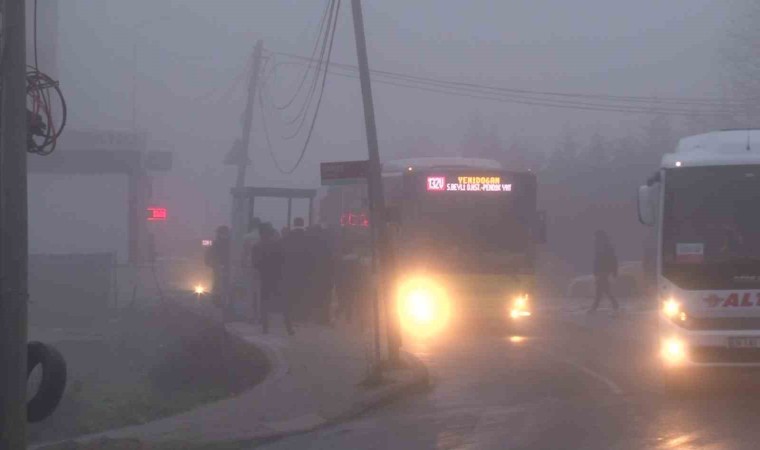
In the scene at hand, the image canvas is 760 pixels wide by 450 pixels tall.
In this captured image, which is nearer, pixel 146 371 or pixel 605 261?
pixel 146 371

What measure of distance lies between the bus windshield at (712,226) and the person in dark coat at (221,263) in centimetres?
1216

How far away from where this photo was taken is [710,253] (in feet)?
40.5

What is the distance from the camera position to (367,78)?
1441cm

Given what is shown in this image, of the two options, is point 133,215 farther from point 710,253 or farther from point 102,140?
point 710,253

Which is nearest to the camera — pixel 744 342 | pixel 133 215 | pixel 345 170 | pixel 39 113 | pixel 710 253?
pixel 39 113

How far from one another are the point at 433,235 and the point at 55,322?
8.28 metres

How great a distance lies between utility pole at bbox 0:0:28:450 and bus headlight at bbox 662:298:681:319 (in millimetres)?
7585

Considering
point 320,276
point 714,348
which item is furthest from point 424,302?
point 714,348

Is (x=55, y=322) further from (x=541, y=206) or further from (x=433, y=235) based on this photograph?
(x=541, y=206)

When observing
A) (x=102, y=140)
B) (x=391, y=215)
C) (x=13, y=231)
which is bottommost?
(x=13, y=231)

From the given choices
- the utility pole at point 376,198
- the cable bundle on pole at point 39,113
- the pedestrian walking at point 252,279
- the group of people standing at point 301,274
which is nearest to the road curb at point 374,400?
the utility pole at point 376,198

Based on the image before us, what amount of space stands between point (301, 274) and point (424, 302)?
8.80 ft

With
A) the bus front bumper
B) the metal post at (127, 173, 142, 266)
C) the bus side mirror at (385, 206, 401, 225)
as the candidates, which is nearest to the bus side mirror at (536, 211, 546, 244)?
the bus side mirror at (385, 206, 401, 225)

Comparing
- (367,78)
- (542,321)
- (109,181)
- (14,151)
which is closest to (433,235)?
(542,321)
